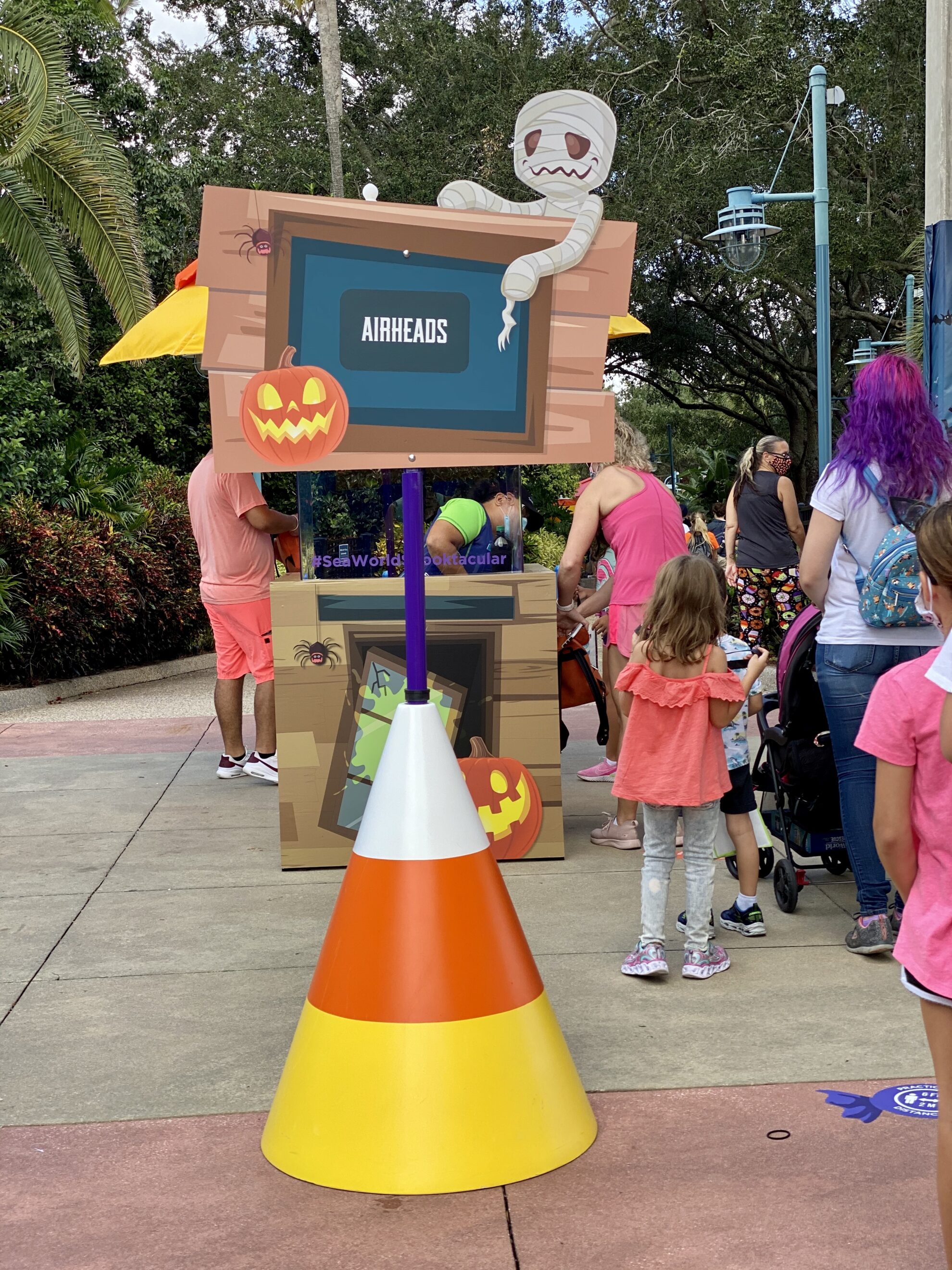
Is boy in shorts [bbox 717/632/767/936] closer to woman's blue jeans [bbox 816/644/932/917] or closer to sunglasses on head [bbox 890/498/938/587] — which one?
woman's blue jeans [bbox 816/644/932/917]

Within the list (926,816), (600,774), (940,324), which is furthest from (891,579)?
(600,774)

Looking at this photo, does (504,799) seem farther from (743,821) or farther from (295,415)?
(295,415)

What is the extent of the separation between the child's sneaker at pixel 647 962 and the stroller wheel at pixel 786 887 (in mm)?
881

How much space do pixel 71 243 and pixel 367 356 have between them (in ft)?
51.9

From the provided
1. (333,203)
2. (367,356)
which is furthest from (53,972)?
(333,203)

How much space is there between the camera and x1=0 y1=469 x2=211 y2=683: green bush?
11648 mm

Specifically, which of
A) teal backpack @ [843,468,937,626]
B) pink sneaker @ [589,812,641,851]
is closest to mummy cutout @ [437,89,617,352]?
teal backpack @ [843,468,937,626]

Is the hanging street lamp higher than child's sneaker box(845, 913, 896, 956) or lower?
higher

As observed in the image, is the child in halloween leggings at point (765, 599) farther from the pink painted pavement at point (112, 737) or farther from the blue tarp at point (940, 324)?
the blue tarp at point (940, 324)

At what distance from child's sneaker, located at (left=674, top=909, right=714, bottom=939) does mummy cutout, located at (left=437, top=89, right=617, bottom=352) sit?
7.25 feet

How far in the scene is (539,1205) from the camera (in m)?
3.06

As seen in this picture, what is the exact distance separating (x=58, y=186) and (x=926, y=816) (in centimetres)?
1453

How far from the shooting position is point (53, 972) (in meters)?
4.73

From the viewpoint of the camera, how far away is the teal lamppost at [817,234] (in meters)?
11.2
